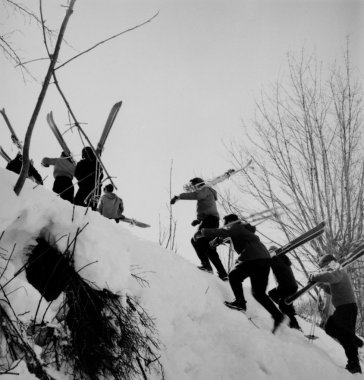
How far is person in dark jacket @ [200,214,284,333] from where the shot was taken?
3234 millimetres

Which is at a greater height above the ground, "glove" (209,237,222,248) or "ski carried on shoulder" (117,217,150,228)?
"ski carried on shoulder" (117,217,150,228)

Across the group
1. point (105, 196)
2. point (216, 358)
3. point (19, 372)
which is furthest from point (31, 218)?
point (105, 196)

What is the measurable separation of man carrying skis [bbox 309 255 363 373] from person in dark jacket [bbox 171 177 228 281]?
53.2 inches

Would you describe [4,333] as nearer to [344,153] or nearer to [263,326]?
[263,326]

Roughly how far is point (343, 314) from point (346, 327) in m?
0.13

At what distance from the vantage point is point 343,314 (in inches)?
117

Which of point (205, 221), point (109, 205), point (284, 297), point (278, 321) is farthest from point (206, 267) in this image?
point (109, 205)

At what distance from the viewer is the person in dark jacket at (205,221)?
164 inches

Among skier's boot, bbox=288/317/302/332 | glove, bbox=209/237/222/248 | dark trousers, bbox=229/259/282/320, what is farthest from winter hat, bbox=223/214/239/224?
skier's boot, bbox=288/317/302/332

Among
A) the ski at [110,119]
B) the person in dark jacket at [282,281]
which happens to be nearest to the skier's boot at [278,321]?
the person in dark jacket at [282,281]

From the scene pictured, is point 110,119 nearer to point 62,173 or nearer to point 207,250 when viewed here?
point 62,173

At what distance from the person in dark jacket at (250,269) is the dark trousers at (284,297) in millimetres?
191

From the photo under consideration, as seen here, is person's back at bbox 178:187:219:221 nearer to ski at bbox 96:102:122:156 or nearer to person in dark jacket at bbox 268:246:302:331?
person in dark jacket at bbox 268:246:302:331

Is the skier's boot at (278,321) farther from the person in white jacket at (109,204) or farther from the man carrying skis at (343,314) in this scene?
the person in white jacket at (109,204)
